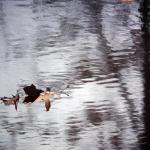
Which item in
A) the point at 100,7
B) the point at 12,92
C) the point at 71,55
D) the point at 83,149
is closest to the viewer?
the point at 83,149

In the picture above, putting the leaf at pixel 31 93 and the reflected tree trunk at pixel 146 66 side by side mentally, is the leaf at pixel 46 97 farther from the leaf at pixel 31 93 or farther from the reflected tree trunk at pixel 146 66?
the reflected tree trunk at pixel 146 66

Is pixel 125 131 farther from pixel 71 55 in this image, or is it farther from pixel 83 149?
pixel 71 55

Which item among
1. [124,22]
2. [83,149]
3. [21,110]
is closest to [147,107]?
[83,149]

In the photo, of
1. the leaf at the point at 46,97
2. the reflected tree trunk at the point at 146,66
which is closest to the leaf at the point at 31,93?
the leaf at the point at 46,97

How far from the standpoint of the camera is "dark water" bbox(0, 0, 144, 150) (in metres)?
3.08

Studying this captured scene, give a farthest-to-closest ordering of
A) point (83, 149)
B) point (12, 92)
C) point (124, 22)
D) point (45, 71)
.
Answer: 1. point (124, 22)
2. point (45, 71)
3. point (12, 92)
4. point (83, 149)

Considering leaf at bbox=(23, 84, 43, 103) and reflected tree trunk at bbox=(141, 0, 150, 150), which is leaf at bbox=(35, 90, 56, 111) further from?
reflected tree trunk at bbox=(141, 0, 150, 150)

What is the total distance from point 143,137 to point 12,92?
123 cm

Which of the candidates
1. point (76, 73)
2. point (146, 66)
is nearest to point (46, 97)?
point (76, 73)

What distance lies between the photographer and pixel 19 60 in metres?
4.00

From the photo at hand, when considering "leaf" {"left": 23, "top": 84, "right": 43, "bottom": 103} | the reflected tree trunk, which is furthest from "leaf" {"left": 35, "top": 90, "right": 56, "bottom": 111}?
the reflected tree trunk

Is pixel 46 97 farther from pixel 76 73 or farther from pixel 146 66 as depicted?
pixel 146 66

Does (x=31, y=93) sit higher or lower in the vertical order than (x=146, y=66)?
lower

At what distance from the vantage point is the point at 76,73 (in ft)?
12.3
